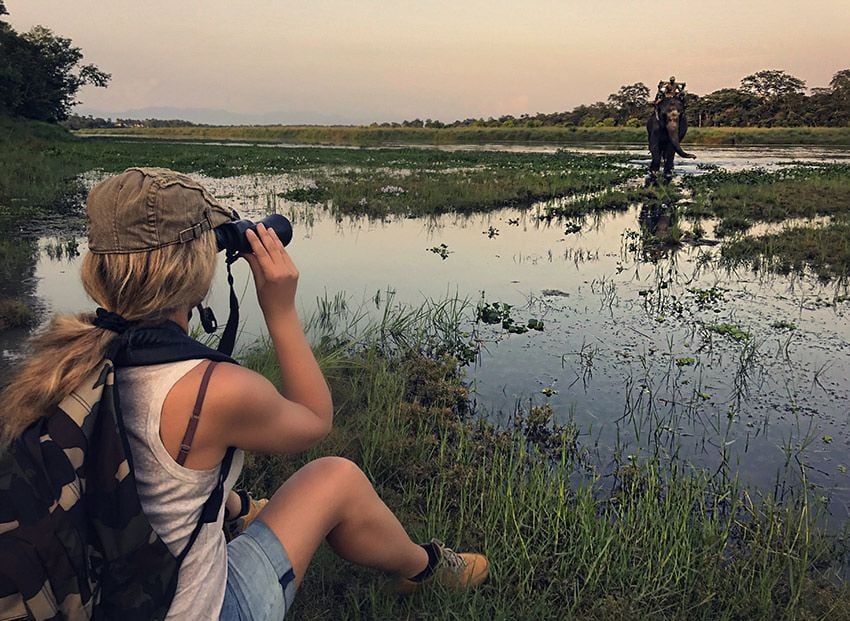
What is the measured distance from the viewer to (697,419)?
14.1ft

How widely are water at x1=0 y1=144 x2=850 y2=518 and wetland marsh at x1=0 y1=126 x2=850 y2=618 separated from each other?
0.02m

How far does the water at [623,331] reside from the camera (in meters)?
4.09

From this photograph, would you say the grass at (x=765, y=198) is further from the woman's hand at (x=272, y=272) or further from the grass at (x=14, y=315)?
the woman's hand at (x=272, y=272)

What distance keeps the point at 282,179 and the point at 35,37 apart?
1601 inches

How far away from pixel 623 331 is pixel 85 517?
5.17 metres

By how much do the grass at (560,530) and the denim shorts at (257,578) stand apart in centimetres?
69

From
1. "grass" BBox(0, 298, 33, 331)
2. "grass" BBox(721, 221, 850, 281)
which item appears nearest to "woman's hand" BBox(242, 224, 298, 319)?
"grass" BBox(0, 298, 33, 331)

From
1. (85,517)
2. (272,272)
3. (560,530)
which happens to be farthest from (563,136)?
(85,517)

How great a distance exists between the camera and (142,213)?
1503 millimetres

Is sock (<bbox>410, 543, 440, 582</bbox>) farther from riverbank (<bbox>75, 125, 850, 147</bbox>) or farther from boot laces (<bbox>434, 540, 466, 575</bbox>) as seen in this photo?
riverbank (<bbox>75, 125, 850, 147</bbox>)

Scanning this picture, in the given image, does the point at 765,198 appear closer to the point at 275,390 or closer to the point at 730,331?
the point at 730,331

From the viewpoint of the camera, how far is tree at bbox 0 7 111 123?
3388cm

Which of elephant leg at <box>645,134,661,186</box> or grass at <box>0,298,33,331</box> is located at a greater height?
elephant leg at <box>645,134,661,186</box>

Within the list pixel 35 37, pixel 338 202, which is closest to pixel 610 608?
pixel 338 202
